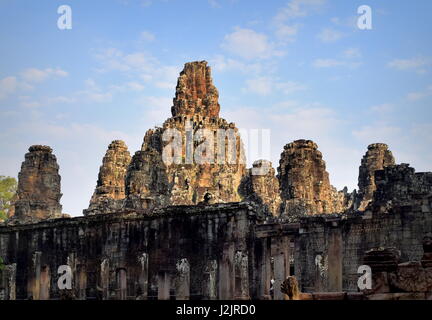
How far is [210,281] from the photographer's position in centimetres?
2931

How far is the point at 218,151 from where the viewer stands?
261 feet

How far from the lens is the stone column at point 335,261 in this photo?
28.3 meters

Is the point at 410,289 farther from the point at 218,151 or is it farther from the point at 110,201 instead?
the point at 218,151

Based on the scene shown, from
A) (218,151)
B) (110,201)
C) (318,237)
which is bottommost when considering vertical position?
(318,237)

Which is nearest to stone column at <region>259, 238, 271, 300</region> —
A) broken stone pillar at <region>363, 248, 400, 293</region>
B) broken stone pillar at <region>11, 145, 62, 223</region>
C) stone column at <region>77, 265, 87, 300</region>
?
stone column at <region>77, 265, 87, 300</region>

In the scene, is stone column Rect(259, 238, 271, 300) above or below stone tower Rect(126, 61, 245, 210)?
below

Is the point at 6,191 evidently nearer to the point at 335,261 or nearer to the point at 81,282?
the point at 81,282

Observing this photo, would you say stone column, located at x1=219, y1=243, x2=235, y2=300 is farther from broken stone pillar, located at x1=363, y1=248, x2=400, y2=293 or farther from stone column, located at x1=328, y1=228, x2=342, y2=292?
broken stone pillar, located at x1=363, y1=248, x2=400, y2=293

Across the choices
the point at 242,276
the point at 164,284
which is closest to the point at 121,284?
the point at 164,284

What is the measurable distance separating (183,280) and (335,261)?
6.26 meters

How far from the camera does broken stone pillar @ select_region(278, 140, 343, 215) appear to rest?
39719 millimetres

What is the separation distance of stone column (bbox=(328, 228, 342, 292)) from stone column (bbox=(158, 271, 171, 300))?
673 centimetres
